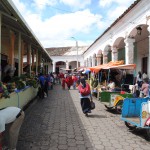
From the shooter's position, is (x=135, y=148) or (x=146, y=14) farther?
(x=146, y=14)

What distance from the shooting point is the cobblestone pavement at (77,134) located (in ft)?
19.2

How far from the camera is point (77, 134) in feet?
22.4

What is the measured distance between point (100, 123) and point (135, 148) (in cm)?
261

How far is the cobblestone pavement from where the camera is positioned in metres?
5.84

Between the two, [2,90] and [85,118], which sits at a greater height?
[2,90]

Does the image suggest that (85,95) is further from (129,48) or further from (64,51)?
(64,51)

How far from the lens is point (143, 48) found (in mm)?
19984

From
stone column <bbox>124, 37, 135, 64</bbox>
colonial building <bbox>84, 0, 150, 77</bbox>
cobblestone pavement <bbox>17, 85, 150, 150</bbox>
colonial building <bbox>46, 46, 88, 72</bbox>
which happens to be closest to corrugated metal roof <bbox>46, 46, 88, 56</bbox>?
colonial building <bbox>46, 46, 88, 72</bbox>

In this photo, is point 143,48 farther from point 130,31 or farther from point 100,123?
point 100,123

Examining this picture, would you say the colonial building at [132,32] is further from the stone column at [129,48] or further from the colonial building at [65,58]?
the colonial building at [65,58]

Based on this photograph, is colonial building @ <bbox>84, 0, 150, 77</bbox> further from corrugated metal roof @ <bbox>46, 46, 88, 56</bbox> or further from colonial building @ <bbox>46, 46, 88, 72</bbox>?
corrugated metal roof @ <bbox>46, 46, 88, 56</bbox>

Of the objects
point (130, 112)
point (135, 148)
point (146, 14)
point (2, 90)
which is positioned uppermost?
point (146, 14)

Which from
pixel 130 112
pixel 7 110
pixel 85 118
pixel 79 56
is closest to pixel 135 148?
pixel 130 112

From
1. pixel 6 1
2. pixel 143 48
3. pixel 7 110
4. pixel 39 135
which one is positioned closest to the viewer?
pixel 7 110
